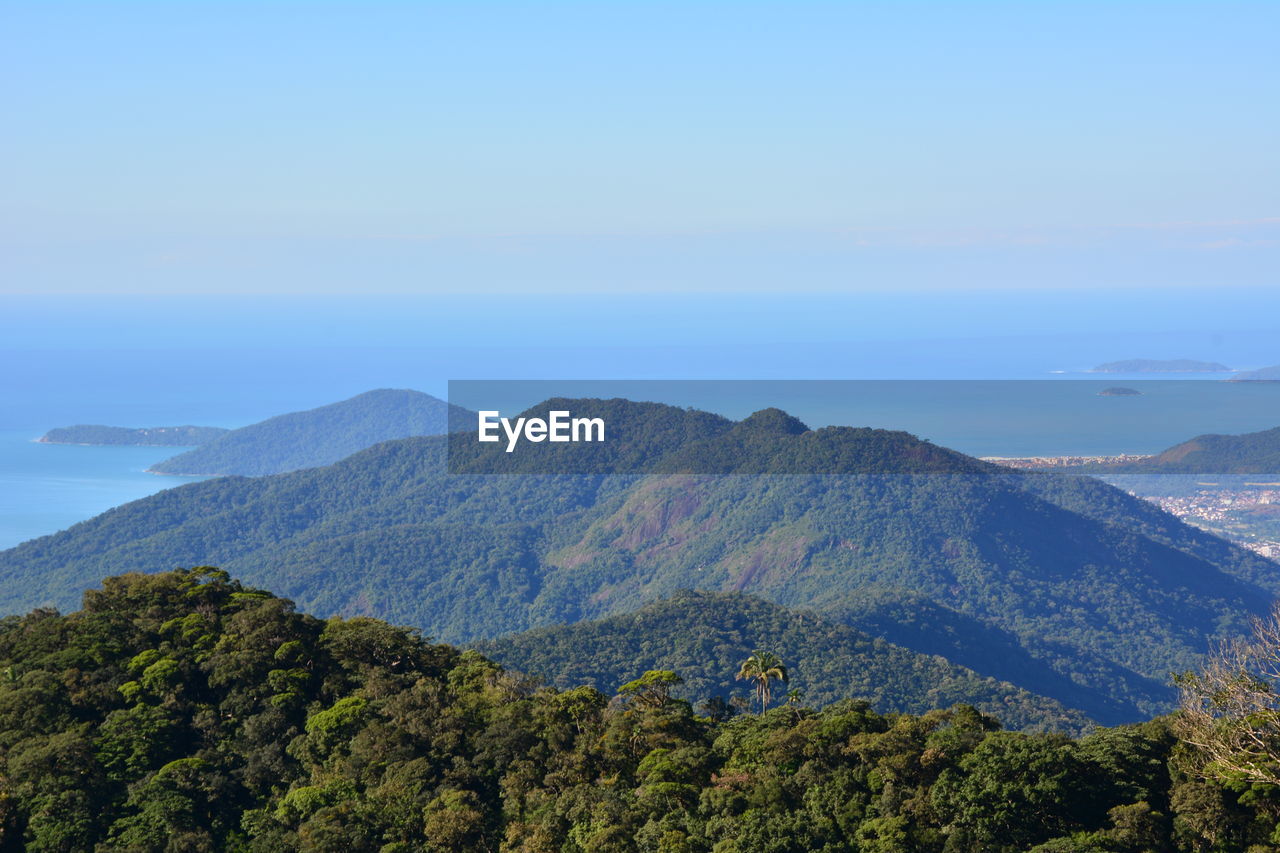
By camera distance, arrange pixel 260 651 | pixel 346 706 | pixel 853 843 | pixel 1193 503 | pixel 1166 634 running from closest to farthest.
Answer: pixel 853 843 → pixel 346 706 → pixel 260 651 → pixel 1166 634 → pixel 1193 503

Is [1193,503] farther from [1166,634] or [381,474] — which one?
[381,474]

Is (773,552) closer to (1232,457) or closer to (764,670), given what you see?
(764,670)

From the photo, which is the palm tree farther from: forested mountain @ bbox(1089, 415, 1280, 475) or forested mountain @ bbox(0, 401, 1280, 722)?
forested mountain @ bbox(1089, 415, 1280, 475)

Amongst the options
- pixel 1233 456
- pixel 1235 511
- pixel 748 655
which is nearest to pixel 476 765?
pixel 748 655

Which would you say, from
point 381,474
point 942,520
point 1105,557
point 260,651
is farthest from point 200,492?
point 260,651

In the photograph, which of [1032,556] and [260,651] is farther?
[1032,556]

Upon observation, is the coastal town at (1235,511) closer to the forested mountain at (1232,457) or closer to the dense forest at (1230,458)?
the dense forest at (1230,458)
